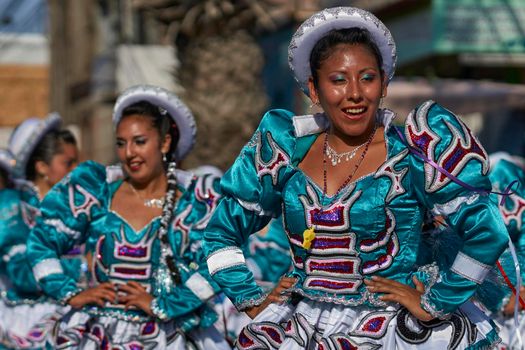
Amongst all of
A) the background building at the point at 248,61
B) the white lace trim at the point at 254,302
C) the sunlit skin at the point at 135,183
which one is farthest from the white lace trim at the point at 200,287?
the background building at the point at 248,61

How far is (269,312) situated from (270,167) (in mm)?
590

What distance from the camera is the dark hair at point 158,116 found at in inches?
246

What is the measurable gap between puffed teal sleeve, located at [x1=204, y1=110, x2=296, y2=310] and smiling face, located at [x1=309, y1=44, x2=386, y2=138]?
1.01ft

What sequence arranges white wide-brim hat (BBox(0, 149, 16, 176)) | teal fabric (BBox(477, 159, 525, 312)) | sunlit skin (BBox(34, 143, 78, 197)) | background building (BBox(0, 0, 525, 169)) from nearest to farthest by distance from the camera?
teal fabric (BBox(477, 159, 525, 312)), sunlit skin (BBox(34, 143, 78, 197)), white wide-brim hat (BBox(0, 149, 16, 176)), background building (BBox(0, 0, 525, 169))

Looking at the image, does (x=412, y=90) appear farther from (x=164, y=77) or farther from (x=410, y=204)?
(x=410, y=204)

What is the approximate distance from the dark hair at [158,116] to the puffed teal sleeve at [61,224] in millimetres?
424

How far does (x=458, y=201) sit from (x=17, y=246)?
14.2ft

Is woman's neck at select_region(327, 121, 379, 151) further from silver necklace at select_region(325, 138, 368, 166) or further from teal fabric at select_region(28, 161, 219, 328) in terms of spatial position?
teal fabric at select_region(28, 161, 219, 328)

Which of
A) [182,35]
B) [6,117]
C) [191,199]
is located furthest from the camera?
[6,117]

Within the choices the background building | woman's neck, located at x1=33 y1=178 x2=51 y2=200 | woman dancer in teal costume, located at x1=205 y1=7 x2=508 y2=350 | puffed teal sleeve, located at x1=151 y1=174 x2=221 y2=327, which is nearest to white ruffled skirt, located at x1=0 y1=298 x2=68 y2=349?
woman's neck, located at x1=33 y1=178 x2=51 y2=200

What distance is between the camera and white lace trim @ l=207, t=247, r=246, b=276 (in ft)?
15.7

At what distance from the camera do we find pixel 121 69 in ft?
71.6

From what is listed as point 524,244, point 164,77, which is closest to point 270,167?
point 524,244

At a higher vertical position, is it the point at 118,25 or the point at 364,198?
the point at 118,25
